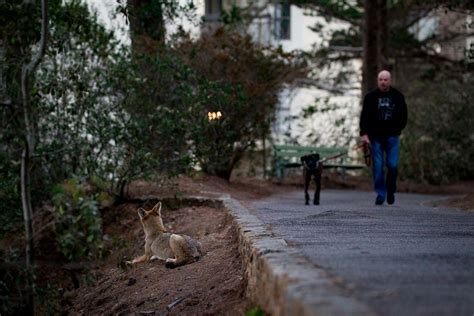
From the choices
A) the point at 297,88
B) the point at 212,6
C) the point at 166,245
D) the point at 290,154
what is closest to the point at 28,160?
the point at 166,245

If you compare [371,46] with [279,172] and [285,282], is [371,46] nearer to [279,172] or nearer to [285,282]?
[279,172]

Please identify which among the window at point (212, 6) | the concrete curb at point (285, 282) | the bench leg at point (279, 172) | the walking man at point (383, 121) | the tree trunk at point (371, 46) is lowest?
the bench leg at point (279, 172)

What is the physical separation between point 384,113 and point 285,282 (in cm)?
989

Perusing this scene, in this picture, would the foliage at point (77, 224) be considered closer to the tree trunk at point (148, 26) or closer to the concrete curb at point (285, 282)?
the concrete curb at point (285, 282)

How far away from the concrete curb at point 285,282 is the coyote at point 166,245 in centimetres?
102

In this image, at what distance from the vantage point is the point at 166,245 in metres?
11.1

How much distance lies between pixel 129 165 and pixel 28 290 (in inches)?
272

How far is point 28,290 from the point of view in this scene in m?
7.71

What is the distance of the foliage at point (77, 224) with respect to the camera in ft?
23.3

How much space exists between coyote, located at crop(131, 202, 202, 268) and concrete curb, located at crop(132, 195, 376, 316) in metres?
1.02

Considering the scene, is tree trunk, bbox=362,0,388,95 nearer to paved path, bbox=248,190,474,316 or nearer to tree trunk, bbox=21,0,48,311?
paved path, bbox=248,190,474,316

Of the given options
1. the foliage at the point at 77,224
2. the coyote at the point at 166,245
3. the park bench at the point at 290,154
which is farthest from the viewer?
the park bench at the point at 290,154

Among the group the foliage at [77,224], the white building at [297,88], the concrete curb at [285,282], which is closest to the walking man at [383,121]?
the white building at [297,88]

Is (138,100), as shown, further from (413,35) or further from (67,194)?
(413,35)
